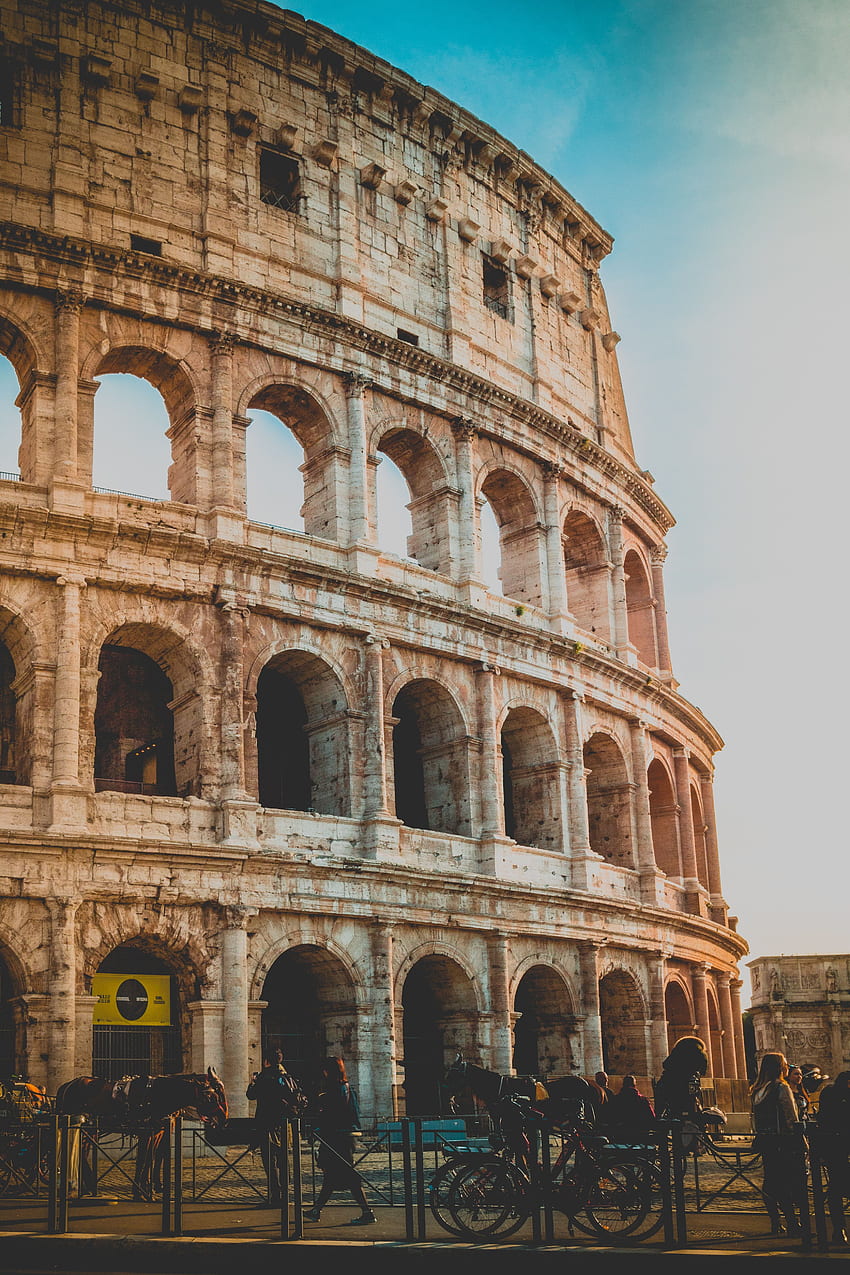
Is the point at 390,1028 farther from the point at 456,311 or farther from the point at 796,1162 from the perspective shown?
the point at 456,311

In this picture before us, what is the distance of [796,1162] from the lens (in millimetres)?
11078

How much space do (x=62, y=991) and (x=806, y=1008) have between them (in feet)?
97.6

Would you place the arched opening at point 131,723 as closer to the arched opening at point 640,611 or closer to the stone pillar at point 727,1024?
the arched opening at point 640,611

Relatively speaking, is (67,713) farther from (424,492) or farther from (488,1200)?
(488,1200)

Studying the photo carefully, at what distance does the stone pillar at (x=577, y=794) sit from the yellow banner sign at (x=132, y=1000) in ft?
28.2

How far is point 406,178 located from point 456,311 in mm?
2693

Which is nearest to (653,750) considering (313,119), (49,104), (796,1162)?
(313,119)

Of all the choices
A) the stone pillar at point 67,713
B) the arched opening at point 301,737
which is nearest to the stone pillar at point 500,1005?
the arched opening at point 301,737

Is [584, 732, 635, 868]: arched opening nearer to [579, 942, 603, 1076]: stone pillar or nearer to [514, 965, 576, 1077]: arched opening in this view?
[579, 942, 603, 1076]: stone pillar

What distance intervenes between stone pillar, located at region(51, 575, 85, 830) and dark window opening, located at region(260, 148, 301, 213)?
8.83 meters

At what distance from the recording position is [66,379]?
2161cm

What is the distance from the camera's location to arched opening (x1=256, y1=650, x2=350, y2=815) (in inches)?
909

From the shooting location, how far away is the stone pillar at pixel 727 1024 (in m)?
31.8

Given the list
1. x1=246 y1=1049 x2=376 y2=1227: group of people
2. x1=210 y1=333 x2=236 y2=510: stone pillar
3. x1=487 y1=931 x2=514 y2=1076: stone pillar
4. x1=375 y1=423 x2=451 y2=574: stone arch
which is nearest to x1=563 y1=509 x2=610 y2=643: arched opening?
x1=375 y1=423 x2=451 y2=574: stone arch
